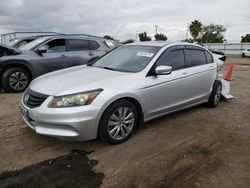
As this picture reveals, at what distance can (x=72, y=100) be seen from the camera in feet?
11.6

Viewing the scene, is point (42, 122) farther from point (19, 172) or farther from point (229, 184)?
point (229, 184)

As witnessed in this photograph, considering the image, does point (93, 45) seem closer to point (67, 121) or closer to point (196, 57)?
point (196, 57)

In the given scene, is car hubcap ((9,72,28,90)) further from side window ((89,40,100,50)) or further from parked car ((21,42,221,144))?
parked car ((21,42,221,144))

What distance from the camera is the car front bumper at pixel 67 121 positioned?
136 inches

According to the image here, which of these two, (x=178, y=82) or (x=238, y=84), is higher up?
(x=178, y=82)

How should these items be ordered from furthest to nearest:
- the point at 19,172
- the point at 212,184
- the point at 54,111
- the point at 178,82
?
the point at 178,82
the point at 54,111
the point at 19,172
the point at 212,184

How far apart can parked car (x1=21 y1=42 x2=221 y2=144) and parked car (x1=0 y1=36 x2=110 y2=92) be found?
2.59 m

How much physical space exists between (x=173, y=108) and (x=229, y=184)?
1.98m

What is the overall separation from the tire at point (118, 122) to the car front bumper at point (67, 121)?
15 centimetres

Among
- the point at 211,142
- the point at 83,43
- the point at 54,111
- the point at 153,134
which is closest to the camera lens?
the point at 54,111

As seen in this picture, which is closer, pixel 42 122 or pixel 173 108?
pixel 42 122

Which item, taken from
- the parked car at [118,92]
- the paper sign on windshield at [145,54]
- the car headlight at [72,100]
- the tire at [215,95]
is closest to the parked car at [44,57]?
the paper sign on windshield at [145,54]

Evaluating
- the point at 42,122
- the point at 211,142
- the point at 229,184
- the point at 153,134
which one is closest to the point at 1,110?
the point at 42,122

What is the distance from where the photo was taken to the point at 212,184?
116 inches
